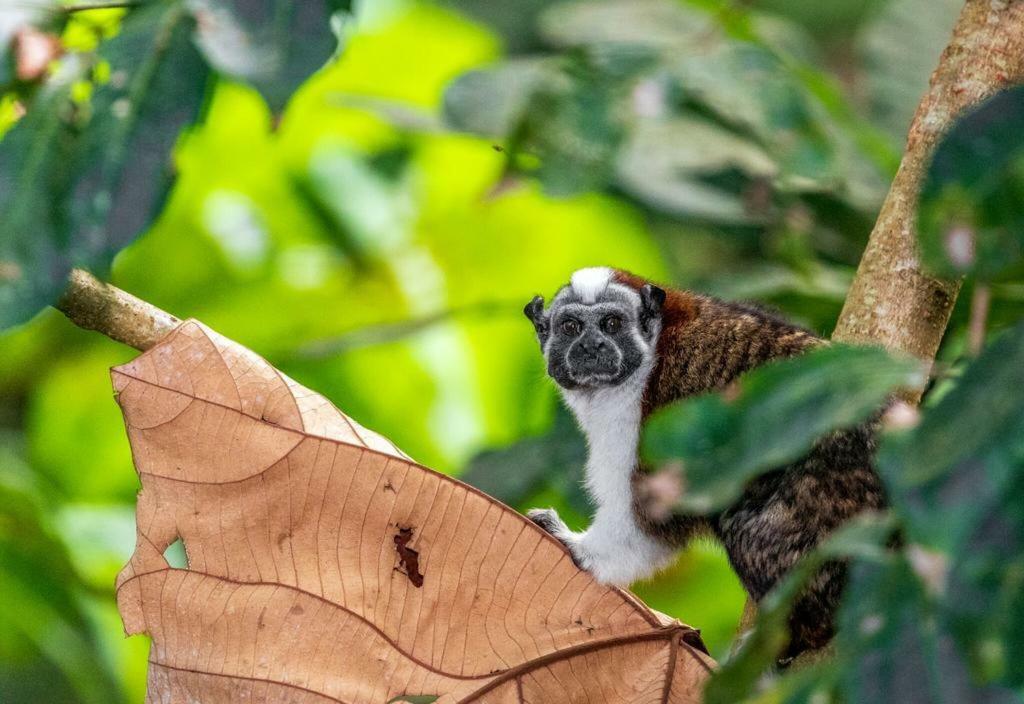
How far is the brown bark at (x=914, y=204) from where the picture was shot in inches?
85.2

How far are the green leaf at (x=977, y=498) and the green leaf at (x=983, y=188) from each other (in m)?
0.09

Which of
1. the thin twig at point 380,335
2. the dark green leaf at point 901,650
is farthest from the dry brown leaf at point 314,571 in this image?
the thin twig at point 380,335

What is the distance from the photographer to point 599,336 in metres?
2.90

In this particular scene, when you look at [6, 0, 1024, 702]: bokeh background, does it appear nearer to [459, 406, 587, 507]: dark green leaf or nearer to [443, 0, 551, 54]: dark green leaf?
[459, 406, 587, 507]: dark green leaf

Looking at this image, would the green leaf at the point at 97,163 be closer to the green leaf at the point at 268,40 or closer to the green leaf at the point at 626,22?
the green leaf at the point at 268,40

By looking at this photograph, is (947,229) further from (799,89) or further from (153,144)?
(799,89)

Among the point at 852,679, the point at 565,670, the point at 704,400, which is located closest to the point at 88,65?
the point at 704,400

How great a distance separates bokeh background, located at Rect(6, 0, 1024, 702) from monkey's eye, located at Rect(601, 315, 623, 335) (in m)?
0.37

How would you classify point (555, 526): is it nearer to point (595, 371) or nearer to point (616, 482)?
point (616, 482)

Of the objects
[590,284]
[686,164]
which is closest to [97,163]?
[590,284]

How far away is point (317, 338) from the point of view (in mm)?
4969

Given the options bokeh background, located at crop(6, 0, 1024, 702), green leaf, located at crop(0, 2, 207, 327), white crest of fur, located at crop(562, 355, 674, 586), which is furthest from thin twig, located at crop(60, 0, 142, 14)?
white crest of fur, located at crop(562, 355, 674, 586)

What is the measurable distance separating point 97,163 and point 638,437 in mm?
1439

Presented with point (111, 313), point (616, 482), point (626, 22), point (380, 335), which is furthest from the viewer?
point (626, 22)
